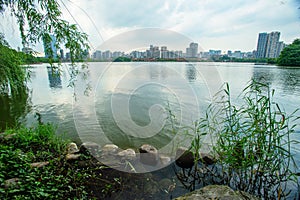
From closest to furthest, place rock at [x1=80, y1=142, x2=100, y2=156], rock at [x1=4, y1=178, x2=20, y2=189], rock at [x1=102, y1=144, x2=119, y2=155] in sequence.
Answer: rock at [x1=4, y1=178, x2=20, y2=189]
rock at [x1=80, y1=142, x2=100, y2=156]
rock at [x1=102, y1=144, x2=119, y2=155]

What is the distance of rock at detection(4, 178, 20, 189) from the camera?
5.53 ft

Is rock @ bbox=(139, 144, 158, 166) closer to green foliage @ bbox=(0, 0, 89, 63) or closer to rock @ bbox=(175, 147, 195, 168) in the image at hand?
rock @ bbox=(175, 147, 195, 168)

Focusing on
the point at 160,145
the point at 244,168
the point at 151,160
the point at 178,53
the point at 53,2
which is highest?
the point at 53,2

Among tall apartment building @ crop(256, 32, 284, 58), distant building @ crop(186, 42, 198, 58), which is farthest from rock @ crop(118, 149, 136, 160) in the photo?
tall apartment building @ crop(256, 32, 284, 58)

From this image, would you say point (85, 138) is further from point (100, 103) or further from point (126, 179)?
point (100, 103)

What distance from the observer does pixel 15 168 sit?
2033 millimetres

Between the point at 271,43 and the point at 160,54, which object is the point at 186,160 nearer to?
the point at 160,54

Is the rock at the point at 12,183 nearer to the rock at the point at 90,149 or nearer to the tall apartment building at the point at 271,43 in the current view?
the rock at the point at 90,149

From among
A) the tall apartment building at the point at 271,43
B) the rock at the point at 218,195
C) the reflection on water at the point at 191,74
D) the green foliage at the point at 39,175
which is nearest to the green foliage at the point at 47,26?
the green foliage at the point at 39,175

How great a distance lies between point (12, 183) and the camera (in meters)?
1.73

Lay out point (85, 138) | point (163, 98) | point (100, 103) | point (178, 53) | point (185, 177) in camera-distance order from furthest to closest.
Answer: point (163, 98) → point (100, 103) → point (85, 138) → point (178, 53) → point (185, 177)

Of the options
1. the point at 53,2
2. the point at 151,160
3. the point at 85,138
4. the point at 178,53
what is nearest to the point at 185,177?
the point at 151,160

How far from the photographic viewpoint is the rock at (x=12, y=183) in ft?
5.53

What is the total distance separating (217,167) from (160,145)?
5.04ft
